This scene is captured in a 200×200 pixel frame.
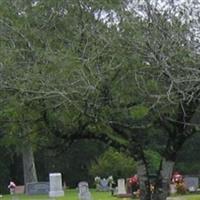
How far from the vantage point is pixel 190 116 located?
14102 mm

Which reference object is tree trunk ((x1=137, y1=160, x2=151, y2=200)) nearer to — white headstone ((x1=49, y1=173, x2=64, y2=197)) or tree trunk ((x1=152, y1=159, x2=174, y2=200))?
tree trunk ((x1=152, y1=159, x2=174, y2=200))

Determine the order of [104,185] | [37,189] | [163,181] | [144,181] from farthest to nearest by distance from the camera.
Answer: [104,185]
[37,189]
[144,181]
[163,181]

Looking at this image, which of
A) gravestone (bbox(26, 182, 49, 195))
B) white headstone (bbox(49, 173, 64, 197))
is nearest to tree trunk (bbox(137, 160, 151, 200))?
white headstone (bbox(49, 173, 64, 197))

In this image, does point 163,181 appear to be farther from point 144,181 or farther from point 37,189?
point 37,189

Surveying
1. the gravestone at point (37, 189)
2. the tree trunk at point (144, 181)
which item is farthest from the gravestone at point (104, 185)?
the tree trunk at point (144, 181)

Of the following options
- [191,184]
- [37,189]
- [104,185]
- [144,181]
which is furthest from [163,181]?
[104,185]

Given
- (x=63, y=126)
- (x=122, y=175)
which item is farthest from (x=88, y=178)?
(x=63, y=126)

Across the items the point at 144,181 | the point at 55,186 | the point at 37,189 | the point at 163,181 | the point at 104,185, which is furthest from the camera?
the point at 104,185

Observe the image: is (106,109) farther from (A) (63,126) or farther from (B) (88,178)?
(B) (88,178)

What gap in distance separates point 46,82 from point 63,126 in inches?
94.5

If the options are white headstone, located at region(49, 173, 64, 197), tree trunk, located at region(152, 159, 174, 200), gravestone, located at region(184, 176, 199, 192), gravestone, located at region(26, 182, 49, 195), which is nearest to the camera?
tree trunk, located at region(152, 159, 174, 200)

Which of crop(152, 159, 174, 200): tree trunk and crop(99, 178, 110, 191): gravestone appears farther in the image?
crop(99, 178, 110, 191): gravestone

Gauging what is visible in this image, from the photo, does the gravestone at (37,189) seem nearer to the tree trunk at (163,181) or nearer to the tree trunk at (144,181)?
the tree trunk at (144,181)

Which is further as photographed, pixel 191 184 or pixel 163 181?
pixel 191 184
